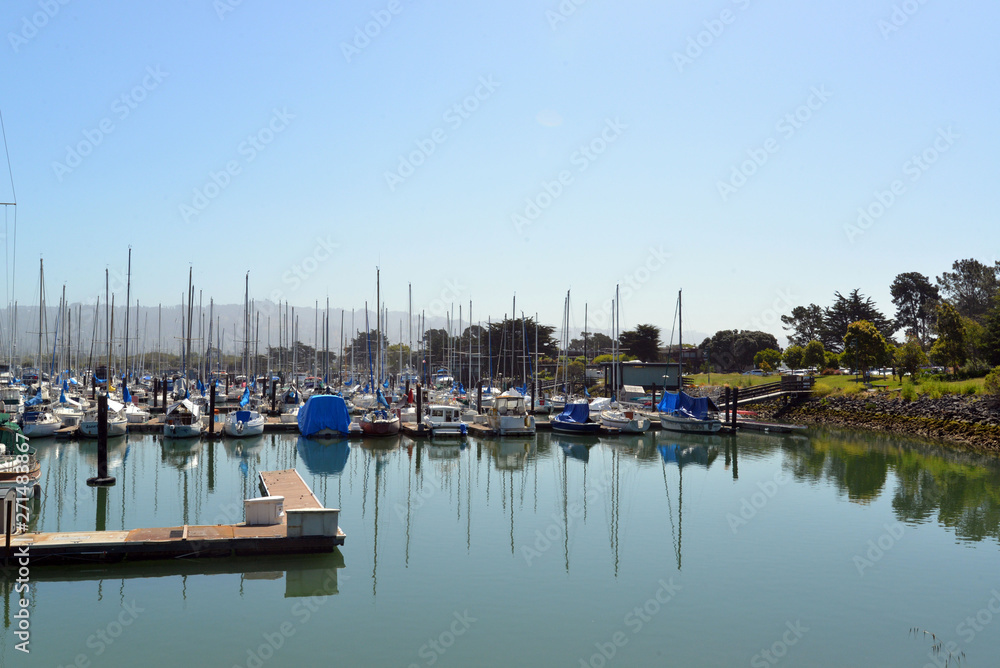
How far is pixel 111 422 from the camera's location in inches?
1796

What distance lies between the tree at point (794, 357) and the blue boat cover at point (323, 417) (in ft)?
206

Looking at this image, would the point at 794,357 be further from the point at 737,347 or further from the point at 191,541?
the point at 191,541

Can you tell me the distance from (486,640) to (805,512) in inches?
720

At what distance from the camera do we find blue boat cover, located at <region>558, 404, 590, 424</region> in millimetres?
54812

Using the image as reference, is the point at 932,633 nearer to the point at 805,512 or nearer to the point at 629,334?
the point at 805,512

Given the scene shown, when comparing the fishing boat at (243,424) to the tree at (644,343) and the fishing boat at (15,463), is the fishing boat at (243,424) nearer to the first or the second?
the fishing boat at (15,463)

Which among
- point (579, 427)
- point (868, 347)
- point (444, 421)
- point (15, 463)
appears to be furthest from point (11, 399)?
point (868, 347)

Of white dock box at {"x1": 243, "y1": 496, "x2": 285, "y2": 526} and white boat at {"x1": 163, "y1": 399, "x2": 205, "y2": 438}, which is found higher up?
white boat at {"x1": 163, "y1": 399, "x2": 205, "y2": 438}

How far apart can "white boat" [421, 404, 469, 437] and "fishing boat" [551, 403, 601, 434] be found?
26.1 ft

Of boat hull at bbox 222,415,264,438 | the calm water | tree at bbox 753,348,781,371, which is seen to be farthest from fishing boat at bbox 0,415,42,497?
tree at bbox 753,348,781,371

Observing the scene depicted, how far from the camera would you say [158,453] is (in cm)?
4181

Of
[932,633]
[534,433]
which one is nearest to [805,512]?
[932,633]

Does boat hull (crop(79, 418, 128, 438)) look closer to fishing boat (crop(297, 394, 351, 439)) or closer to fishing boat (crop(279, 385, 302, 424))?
fishing boat (crop(297, 394, 351, 439))

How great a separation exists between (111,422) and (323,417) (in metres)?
12.5
